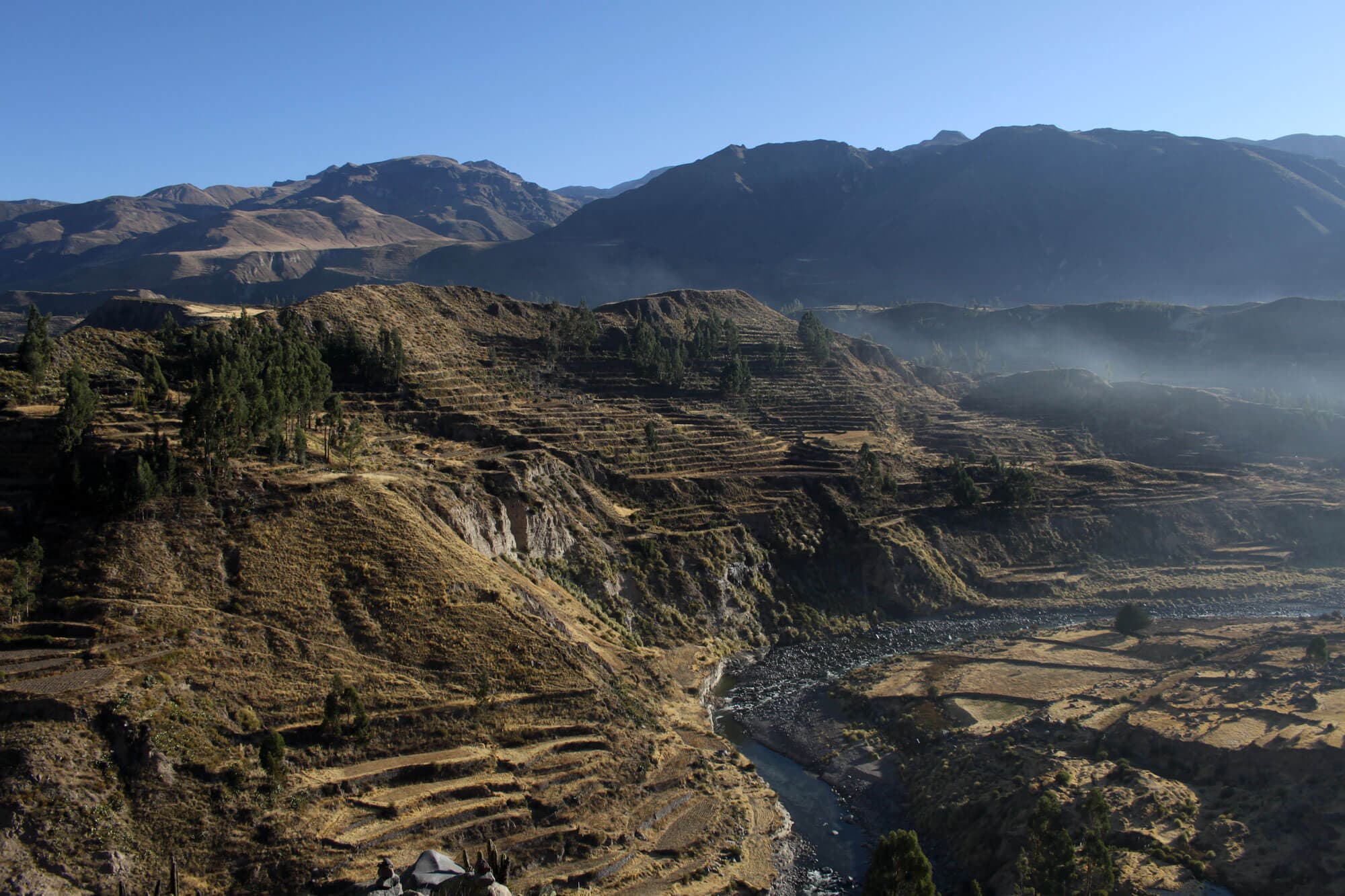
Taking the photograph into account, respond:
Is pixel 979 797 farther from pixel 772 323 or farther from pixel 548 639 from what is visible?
pixel 772 323

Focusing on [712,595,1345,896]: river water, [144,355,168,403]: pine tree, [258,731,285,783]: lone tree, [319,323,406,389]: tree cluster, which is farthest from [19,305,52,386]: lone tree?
[712,595,1345,896]: river water

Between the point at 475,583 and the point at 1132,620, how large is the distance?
2121 inches

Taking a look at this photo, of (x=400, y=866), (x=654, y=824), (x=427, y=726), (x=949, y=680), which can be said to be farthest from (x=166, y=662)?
(x=949, y=680)

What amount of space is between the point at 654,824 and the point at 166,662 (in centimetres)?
2500

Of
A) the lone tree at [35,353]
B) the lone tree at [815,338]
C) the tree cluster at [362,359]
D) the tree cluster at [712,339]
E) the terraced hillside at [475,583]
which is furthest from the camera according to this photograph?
the lone tree at [815,338]

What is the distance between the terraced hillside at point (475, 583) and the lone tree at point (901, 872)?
29.5 ft

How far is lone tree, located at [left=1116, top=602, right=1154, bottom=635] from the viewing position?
7325 centimetres

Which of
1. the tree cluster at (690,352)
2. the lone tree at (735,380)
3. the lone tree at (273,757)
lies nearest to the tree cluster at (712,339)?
the tree cluster at (690,352)

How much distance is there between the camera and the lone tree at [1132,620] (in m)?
73.2

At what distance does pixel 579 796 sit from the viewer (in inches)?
1737

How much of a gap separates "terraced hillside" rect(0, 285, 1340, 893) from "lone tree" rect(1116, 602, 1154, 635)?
465 inches

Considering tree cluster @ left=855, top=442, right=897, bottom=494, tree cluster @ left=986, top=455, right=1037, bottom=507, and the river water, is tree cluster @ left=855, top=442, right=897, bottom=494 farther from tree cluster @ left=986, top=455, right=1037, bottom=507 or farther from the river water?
the river water

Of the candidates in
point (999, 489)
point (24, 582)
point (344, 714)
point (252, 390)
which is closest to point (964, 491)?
point (999, 489)

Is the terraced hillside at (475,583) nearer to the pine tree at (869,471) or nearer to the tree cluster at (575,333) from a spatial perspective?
the pine tree at (869,471)
